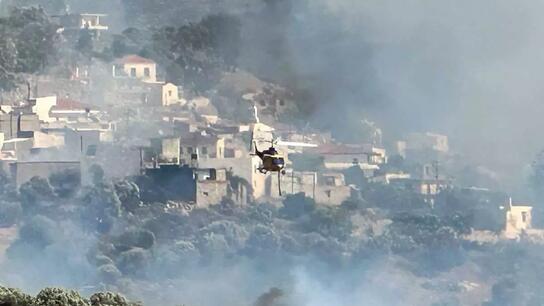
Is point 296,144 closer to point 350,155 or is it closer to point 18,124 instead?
point 350,155

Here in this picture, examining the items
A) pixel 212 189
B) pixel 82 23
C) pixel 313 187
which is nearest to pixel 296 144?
pixel 212 189

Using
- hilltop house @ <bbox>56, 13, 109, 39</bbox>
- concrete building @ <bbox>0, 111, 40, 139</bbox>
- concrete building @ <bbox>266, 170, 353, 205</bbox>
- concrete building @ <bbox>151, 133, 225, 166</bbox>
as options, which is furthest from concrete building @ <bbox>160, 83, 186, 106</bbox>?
concrete building @ <bbox>266, 170, 353, 205</bbox>

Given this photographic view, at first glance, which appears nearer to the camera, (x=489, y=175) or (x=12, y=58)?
(x=489, y=175)

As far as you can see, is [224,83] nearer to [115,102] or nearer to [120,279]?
[115,102]

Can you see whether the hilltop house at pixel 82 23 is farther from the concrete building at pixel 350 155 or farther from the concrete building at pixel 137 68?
the concrete building at pixel 350 155

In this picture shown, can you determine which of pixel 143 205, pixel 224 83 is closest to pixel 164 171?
pixel 143 205

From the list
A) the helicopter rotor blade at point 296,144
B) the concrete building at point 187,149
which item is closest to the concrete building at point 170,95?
the concrete building at point 187,149
